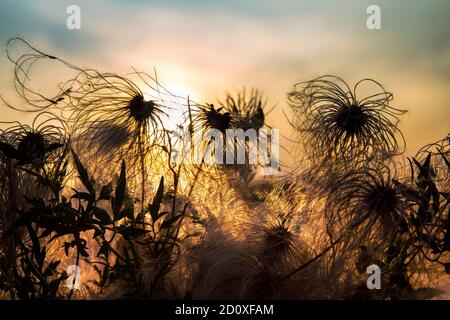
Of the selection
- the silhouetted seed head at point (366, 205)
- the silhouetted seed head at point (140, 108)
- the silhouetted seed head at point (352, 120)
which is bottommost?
the silhouetted seed head at point (366, 205)

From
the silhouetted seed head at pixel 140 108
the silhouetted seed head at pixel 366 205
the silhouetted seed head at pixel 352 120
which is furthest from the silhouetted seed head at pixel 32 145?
the silhouetted seed head at pixel 352 120

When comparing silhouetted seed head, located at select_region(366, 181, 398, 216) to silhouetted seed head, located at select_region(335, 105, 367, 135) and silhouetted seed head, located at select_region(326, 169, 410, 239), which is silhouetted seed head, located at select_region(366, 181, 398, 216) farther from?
silhouetted seed head, located at select_region(335, 105, 367, 135)

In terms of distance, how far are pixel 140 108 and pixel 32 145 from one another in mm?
646

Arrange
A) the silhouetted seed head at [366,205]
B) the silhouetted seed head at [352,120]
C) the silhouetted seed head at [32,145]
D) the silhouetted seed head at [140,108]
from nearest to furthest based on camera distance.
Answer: the silhouetted seed head at [366,205] → the silhouetted seed head at [32,145] → the silhouetted seed head at [352,120] → the silhouetted seed head at [140,108]

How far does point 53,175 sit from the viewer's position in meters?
2.92

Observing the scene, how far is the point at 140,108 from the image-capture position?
314 centimetres

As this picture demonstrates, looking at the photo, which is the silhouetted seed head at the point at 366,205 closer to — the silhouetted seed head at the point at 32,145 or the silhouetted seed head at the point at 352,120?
the silhouetted seed head at the point at 352,120

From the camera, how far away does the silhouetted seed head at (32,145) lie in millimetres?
2697

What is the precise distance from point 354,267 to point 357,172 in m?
0.49

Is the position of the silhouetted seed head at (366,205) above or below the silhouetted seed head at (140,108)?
below

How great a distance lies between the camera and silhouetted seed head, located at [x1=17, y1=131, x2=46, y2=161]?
2.70 m

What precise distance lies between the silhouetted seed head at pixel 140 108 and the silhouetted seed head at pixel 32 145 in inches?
21.4

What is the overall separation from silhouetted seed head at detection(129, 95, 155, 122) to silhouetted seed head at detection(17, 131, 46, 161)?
54 cm
